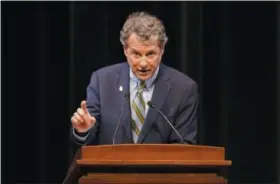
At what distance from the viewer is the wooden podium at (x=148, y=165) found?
1.67 metres

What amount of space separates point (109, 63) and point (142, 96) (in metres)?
1.01

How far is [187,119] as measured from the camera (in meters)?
2.38

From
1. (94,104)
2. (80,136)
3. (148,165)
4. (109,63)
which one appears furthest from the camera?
(109,63)

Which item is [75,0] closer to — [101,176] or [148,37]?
[148,37]

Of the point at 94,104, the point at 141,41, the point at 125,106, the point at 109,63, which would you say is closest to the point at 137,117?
the point at 125,106

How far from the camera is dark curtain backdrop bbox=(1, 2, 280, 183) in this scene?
11.0 ft

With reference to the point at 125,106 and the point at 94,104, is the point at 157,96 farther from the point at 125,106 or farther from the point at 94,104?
the point at 94,104

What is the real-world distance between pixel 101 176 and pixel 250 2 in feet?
6.45

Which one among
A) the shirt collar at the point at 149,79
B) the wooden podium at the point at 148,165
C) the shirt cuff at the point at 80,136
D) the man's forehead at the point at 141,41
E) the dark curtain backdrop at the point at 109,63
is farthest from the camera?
the dark curtain backdrop at the point at 109,63

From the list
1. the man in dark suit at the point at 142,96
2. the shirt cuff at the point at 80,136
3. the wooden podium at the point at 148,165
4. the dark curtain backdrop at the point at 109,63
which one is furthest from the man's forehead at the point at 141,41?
the dark curtain backdrop at the point at 109,63

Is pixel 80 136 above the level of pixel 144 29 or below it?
below

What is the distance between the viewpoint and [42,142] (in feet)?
11.0

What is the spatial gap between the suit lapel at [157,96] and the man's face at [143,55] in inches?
2.8

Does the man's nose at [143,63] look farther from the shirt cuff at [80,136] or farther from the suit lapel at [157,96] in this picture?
the shirt cuff at [80,136]
